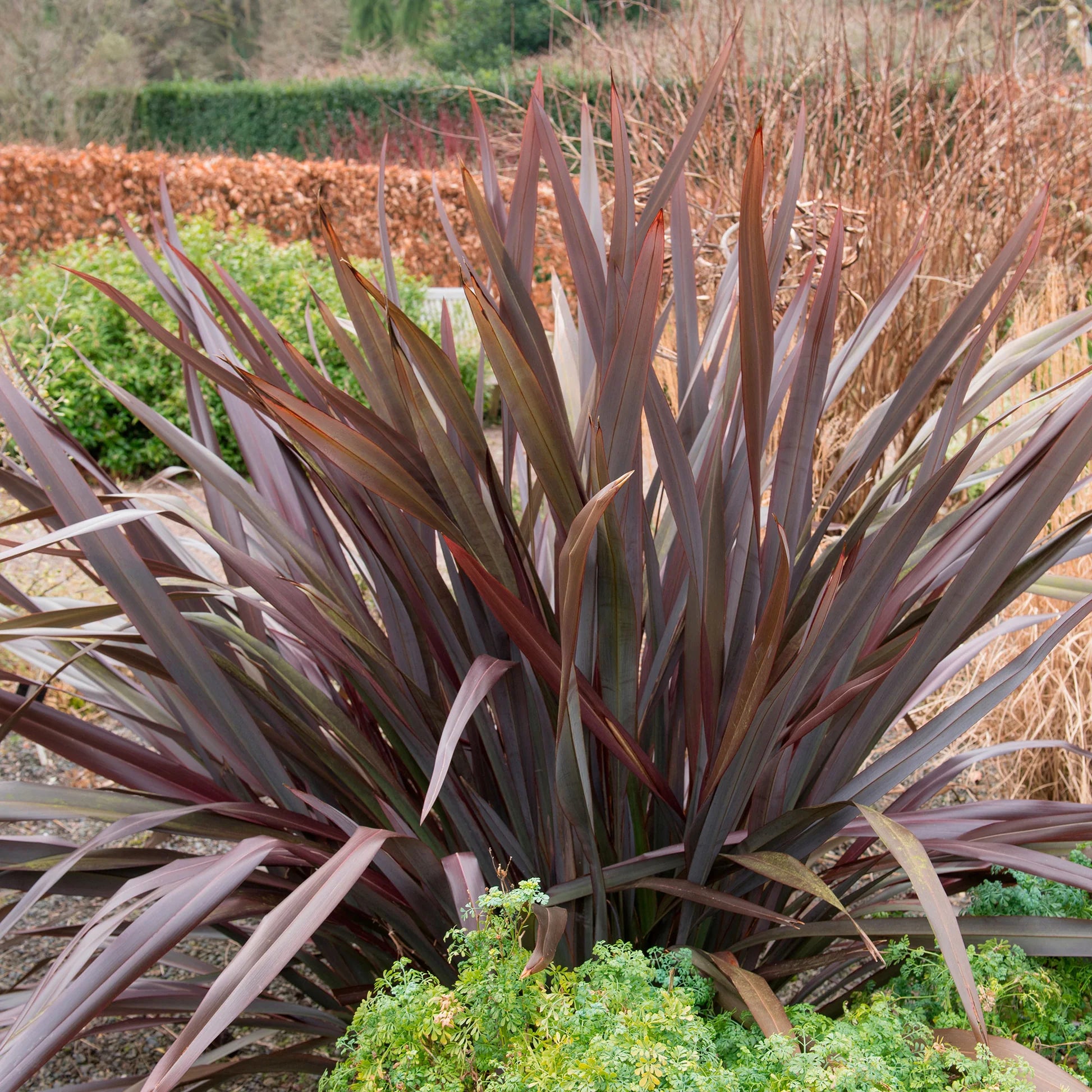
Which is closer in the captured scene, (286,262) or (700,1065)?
(700,1065)

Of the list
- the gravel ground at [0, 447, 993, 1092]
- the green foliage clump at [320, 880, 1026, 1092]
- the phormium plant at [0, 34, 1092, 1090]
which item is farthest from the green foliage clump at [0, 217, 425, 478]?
the green foliage clump at [320, 880, 1026, 1092]

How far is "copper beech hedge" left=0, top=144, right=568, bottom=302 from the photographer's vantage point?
835cm

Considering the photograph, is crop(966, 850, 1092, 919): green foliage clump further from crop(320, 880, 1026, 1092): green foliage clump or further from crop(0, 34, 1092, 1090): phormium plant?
crop(320, 880, 1026, 1092): green foliage clump

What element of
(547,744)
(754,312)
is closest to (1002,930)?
(547,744)

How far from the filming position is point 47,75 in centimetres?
1524

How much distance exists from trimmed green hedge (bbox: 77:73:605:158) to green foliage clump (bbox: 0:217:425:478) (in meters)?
10.4

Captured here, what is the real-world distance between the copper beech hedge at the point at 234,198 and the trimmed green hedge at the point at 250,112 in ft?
22.1

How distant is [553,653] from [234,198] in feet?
27.9

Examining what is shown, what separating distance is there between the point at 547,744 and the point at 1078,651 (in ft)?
5.12

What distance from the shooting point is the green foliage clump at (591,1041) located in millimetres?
845

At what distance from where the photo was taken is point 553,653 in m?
1.04

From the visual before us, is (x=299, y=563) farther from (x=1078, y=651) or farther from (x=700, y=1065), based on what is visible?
(x=1078, y=651)

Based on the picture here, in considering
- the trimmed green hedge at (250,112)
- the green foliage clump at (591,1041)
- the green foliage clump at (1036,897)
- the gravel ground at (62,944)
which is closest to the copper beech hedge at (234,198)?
the gravel ground at (62,944)

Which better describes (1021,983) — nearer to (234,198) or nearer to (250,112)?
(234,198)
